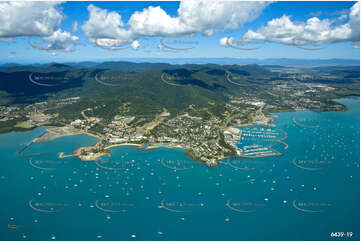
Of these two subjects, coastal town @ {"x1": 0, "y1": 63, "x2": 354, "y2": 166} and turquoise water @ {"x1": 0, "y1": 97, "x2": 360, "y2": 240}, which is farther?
coastal town @ {"x1": 0, "y1": 63, "x2": 354, "y2": 166}

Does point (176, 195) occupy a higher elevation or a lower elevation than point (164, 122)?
lower

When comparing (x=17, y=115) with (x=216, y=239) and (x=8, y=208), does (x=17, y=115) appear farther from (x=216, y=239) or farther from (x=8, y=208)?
(x=216, y=239)

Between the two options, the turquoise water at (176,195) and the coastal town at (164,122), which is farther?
the coastal town at (164,122)

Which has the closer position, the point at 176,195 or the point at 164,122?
the point at 176,195

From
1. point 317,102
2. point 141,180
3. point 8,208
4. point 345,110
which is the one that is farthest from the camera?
point 317,102

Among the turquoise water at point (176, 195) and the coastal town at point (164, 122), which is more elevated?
the coastal town at point (164, 122)

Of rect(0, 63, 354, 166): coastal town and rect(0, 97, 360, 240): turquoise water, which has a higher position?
rect(0, 63, 354, 166): coastal town

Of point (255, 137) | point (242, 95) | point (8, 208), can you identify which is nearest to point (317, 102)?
point (242, 95)

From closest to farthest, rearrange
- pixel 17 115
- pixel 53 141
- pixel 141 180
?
pixel 141 180
pixel 53 141
pixel 17 115
